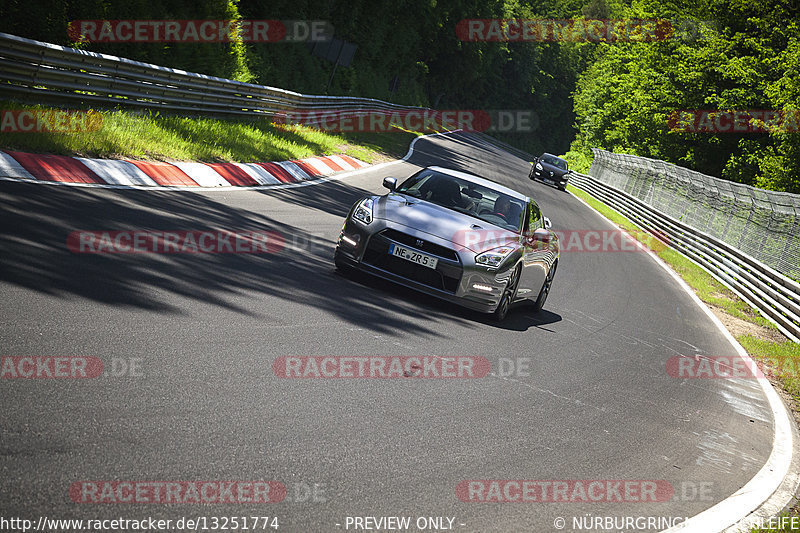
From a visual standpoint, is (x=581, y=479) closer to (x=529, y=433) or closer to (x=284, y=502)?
(x=529, y=433)

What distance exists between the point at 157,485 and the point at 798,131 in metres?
40.3

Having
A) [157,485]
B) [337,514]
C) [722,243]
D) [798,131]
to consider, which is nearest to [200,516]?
[157,485]

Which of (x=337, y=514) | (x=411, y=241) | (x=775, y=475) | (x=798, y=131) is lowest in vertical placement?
(x=775, y=475)

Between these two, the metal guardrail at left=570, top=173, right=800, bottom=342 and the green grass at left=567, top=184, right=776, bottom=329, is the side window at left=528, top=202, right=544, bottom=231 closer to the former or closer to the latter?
the metal guardrail at left=570, top=173, right=800, bottom=342

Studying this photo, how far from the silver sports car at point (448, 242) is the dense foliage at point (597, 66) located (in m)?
10.6

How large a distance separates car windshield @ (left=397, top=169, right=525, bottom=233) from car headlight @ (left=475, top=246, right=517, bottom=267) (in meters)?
0.63

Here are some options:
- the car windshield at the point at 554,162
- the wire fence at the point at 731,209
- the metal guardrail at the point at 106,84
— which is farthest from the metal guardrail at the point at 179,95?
the car windshield at the point at 554,162

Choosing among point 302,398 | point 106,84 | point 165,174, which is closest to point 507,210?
point 302,398

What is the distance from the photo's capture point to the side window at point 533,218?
9875 millimetres

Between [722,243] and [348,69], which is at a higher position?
[348,69]

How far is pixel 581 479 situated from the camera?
5051 millimetres

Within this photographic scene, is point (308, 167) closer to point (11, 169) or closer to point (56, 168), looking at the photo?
point (56, 168)

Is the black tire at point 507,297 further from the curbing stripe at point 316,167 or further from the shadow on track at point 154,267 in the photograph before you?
the curbing stripe at point 316,167

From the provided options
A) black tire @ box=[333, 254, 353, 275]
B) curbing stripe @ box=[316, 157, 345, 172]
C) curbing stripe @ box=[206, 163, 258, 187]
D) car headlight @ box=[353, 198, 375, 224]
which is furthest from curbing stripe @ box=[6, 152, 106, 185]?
curbing stripe @ box=[316, 157, 345, 172]
